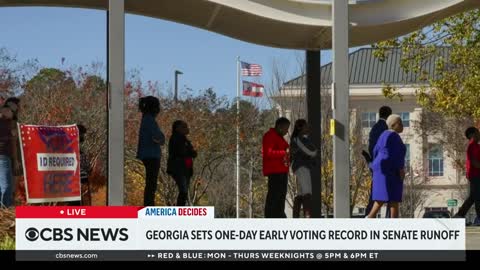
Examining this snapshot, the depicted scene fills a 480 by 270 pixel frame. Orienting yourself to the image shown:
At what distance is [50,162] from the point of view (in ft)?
39.2

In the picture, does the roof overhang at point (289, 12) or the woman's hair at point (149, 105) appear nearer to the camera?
the roof overhang at point (289, 12)

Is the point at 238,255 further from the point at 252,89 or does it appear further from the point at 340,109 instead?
the point at 252,89

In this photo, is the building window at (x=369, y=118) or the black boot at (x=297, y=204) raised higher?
the building window at (x=369, y=118)

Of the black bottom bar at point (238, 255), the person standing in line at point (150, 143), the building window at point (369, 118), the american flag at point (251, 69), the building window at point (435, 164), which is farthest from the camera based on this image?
the building window at point (435, 164)

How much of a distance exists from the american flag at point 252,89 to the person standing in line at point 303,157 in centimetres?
2456

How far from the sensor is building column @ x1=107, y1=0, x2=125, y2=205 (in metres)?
10.2

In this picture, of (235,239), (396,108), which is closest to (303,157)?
(235,239)

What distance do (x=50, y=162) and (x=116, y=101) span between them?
215 cm

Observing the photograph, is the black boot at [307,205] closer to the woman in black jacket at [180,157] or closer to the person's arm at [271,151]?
the person's arm at [271,151]

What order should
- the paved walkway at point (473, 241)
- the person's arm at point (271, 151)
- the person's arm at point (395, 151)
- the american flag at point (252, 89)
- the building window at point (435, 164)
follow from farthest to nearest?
the building window at point (435, 164) → the american flag at point (252, 89) → the person's arm at point (271, 151) → the person's arm at point (395, 151) → the paved walkway at point (473, 241)

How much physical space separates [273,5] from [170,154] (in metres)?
2.45

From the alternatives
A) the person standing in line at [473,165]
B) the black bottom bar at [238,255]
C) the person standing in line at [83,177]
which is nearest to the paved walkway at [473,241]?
the person standing in line at [473,165]

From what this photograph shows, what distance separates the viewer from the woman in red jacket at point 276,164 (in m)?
12.4

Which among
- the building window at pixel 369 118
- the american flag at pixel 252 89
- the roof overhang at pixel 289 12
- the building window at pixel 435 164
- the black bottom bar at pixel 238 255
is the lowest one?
the building window at pixel 435 164
